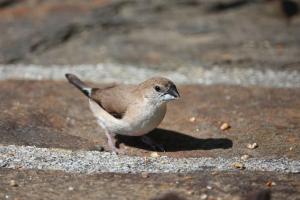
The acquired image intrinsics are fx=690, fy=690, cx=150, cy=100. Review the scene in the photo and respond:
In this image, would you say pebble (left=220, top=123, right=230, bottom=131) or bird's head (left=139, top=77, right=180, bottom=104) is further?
bird's head (left=139, top=77, right=180, bottom=104)

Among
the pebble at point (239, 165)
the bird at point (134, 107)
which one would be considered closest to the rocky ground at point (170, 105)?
the pebble at point (239, 165)

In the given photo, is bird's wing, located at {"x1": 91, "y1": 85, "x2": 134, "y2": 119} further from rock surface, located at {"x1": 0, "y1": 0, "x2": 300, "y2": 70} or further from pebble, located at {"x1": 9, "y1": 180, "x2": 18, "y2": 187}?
pebble, located at {"x1": 9, "y1": 180, "x2": 18, "y2": 187}

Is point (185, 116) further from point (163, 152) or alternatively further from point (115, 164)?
point (115, 164)

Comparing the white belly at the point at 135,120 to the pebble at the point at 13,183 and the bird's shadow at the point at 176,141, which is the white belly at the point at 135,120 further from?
the pebble at the point at 13,183

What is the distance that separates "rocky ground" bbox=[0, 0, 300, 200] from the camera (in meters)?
4.50

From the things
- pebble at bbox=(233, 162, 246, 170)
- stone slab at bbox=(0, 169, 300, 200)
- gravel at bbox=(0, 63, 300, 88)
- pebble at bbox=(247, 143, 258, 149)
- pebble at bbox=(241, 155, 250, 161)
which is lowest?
gravel at bbox=(0, 63, 300, 88)

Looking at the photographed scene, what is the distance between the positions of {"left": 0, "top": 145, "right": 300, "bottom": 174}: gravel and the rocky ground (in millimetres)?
10

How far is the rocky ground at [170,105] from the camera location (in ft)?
14.8

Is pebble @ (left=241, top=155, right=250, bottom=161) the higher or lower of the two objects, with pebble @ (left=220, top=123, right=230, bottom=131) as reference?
higher

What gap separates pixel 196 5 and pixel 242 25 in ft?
1.85

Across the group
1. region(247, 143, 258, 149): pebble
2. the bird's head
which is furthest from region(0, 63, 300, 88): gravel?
region(247, 143, 258, 149): pebble

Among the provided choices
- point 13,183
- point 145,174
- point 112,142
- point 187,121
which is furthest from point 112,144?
point 13,183

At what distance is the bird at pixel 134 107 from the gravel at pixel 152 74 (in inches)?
25.3

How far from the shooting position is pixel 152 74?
7016mm
